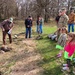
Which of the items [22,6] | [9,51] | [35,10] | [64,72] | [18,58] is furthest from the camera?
[22,6]

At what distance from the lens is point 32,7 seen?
3500cm

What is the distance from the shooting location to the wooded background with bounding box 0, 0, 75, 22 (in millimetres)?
33259

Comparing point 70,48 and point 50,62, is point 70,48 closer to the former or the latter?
point 70,48

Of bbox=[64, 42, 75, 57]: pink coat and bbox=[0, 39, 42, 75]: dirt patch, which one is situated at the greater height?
bbox=[64, 42, 75, 57]: pink coat

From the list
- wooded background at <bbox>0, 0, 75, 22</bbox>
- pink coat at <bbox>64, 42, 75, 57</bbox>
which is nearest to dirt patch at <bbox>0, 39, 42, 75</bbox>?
pink coat at <bbox>64, 42, 75, 57</bbox>

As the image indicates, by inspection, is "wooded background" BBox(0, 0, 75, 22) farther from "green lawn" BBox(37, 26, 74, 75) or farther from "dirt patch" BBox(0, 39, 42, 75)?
"green lawn" BBox(37, 26, 74, 75)

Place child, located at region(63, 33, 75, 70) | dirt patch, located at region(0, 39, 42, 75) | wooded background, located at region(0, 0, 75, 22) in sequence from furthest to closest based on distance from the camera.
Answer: wooded background, located at region(0, 0, 75, 22)
dirt patch, located at region(0, 39, 42, 75)
child, located at region(63, 33, 75, 70)

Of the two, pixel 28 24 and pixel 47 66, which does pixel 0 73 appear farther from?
pixel 28 24

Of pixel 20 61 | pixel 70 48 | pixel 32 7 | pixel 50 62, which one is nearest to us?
pixel 70 48

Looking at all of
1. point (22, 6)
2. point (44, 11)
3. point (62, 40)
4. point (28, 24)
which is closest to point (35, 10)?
point (44, 11)

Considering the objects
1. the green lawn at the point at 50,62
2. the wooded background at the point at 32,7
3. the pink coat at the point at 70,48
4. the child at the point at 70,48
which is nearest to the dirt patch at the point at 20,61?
the green lawn at the point at 50,62

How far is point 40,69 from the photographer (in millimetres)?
7816

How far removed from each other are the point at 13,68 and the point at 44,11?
26159 mm

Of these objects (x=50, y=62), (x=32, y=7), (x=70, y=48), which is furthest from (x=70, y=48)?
(x=32, y=7)
